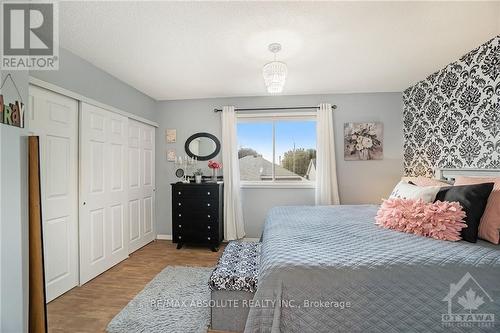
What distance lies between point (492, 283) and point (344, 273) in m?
0.83

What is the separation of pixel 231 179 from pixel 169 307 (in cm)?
206

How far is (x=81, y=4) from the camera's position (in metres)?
1.68

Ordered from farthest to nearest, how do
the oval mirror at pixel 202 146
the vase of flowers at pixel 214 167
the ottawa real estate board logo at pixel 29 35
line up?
the oval mirror at pixel 202 146 → the vase of flowers at pixel 214 167 → the ottawa real estate board logo at pixel 29 35

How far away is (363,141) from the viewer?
371 cm

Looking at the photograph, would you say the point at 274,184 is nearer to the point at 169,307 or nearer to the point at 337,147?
the point at 337,147

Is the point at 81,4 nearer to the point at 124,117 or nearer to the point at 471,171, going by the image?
the point at 124,117

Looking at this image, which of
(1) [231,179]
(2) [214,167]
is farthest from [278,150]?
(2) [214,167]

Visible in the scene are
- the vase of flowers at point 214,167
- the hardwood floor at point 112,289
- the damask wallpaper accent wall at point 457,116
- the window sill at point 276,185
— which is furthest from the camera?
the window sill at point 276,185

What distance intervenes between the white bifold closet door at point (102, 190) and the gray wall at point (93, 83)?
0.57 feet

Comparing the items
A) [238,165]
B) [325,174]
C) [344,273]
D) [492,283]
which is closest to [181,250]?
[238,165]

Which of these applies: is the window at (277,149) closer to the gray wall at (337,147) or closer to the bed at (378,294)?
the gray wall at (337,147)

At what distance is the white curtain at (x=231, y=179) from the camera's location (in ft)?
12.3

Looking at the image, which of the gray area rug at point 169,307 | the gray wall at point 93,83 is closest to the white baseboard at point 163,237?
the gray area rug at point 169,307

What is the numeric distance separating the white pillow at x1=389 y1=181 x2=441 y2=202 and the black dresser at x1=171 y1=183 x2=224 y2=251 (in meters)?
2.35
